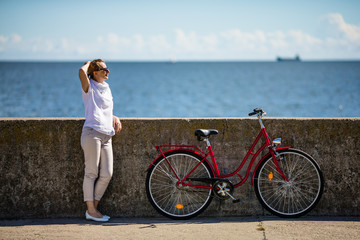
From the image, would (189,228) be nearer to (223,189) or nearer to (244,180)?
(223,189)

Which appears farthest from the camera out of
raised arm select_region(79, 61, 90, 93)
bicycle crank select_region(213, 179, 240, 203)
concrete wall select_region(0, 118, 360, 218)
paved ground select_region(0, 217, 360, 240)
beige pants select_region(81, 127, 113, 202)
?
concrete wall select_region(0, 118, 360, 218)

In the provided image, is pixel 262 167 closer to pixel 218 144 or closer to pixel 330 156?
pixel 218 144

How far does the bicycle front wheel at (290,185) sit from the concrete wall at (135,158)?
0.57ft

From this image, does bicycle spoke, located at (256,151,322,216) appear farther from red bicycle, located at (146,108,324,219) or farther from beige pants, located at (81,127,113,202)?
beige pants, located at (81,127,113,202)

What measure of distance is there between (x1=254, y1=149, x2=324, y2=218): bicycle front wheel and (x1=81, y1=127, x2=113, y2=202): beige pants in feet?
6.54

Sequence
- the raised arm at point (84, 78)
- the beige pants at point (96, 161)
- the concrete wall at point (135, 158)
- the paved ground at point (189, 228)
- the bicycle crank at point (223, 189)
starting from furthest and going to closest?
the concrete wall at point (135, 158), the bicycle crank at point (223, 189), the beige pants at point (96, 161), the raised arm at point (84, 78), the paved ground at point (189, 228)

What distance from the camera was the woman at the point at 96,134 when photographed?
4.99 meters

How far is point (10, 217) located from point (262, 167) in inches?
133

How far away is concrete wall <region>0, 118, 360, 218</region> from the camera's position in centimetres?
540

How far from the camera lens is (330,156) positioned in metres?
5.50

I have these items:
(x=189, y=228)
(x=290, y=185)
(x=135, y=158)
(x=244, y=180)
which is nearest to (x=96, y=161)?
(x=135, y=158)

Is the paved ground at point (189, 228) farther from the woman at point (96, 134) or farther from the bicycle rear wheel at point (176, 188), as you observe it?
the woman at point (96, 134)

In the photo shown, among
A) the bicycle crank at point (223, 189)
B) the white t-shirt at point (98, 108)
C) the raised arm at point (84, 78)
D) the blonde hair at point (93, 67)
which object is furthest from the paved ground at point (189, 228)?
the blonde hair at point (93, 67)

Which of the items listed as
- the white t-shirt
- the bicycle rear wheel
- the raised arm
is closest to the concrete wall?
the bicycle rear wheel
